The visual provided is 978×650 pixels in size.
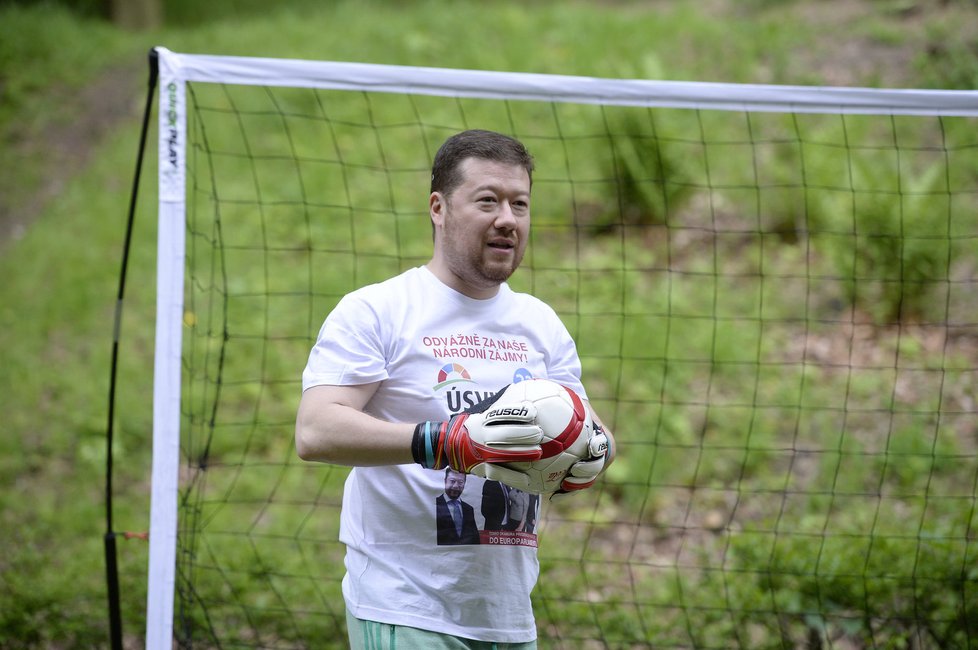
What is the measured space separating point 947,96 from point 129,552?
4.11 metres

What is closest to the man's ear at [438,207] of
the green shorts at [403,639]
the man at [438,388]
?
the man at [438,388]

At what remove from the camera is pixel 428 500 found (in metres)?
2.25

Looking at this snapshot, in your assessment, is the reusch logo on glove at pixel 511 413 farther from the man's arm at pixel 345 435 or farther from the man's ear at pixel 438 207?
the man's ear at pixel 438 207

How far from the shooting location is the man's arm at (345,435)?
202 cm

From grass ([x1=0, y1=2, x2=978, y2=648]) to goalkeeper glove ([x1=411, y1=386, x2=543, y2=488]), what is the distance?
2113 millimetres

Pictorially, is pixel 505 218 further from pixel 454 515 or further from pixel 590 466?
pixel 454 515

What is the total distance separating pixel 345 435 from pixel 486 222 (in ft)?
2.05

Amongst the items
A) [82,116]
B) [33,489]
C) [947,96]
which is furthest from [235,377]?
[82,116]

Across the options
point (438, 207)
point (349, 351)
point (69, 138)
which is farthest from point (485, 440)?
point (69, 138)

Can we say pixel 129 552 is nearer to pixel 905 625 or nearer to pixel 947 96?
pixel 905 625

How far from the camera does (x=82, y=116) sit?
→ 9.54 metres

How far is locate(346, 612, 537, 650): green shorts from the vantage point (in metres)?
2.16

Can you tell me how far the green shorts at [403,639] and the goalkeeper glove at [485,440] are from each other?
0.43 m

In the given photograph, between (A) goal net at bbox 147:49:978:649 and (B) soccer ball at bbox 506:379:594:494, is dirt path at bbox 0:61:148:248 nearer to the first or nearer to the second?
(A) goal net at bbox 147:49:978:649
